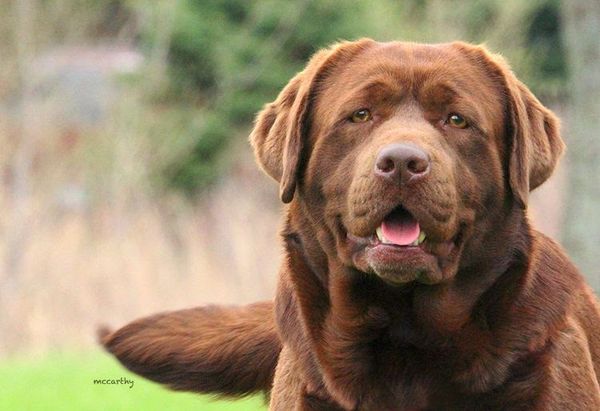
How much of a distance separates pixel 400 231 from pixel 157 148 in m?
12.2

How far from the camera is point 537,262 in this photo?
4496mm

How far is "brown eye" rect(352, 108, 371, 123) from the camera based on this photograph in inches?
171

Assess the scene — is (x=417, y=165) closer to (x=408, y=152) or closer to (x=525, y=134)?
(x=408, y=152)

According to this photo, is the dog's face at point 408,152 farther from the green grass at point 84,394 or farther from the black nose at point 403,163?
the green grass at point 84,394

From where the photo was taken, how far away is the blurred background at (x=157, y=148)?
492 inches

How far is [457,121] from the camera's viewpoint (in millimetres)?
4293

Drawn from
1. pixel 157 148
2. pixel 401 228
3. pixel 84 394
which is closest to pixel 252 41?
pixel 157 148

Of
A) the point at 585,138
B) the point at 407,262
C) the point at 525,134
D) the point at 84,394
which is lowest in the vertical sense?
the point at 84,394

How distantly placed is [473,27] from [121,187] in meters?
6.70

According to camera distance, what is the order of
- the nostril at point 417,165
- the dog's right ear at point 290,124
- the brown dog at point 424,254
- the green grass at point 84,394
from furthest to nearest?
the green grass at point 84,394 → the dog's right ear at point 290,124 → the brown dog at point 424,254 → the nostril at point 417,165

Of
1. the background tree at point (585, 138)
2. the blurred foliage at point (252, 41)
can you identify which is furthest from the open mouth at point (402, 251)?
Answer: the blurred foliage at point (252, 41)

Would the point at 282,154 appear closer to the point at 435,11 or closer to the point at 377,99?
the point at 377,99

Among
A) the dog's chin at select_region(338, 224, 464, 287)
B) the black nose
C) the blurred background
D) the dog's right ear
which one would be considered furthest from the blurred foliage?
the black nose

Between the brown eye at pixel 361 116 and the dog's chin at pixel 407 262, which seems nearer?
the dog's chin at pixel 407 262
